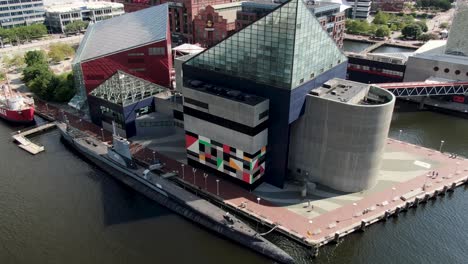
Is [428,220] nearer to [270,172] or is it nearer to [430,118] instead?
[270,172]

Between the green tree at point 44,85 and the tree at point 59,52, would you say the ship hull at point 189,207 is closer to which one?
the green tree at point 44,85

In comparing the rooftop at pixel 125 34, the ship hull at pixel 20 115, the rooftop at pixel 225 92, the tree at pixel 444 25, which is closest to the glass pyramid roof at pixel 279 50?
the rooftop at pixel 225 92

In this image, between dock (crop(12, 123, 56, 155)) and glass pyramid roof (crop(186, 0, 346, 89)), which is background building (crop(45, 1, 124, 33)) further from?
glass pyramid roof (crop(186, 0, 346, 89))

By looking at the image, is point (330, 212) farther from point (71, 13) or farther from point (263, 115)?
point (71, 13)

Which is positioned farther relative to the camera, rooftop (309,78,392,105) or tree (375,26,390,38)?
tree (375,26,390,38)

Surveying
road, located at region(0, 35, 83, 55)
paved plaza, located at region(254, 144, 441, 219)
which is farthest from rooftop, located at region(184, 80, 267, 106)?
road, located at region(0, 35, 83, 55)

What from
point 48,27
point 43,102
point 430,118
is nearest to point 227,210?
point 430,118

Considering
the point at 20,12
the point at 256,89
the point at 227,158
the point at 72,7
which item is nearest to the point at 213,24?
the point at 72,7
